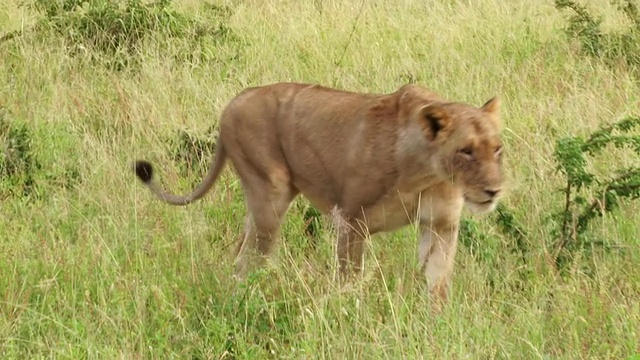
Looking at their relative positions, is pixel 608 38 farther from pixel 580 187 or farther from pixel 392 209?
pixel 392 209

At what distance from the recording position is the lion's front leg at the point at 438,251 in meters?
4.43

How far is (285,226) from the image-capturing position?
17.2 ft

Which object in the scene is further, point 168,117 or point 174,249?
point 168,117

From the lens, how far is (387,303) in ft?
13.8

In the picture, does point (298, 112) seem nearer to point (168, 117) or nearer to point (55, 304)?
point (55, 304)

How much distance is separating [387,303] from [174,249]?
106 cm

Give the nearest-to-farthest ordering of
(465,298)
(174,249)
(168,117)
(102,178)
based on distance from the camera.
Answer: (465,298)
(174,249)
(102,178)
(168,117)

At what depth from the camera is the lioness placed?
4.28 m

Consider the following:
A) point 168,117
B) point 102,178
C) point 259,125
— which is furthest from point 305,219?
point 168,117

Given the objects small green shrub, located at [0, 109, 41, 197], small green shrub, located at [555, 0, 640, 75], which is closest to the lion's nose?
small green shrub, located at [0, 109, 41, 197]

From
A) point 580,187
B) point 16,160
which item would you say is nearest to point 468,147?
point 580,187

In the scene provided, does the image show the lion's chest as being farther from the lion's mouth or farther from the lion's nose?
the lion's nose

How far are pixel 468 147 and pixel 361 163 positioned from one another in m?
0.50

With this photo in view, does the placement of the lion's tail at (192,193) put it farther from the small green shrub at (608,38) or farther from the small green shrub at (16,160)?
the small green shrub at (608,38)
